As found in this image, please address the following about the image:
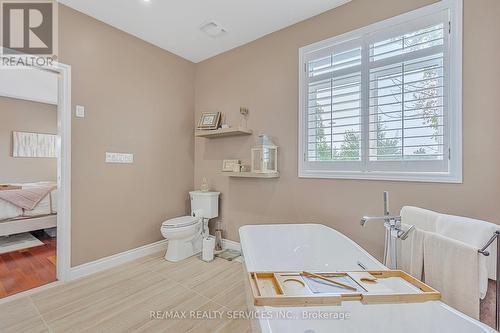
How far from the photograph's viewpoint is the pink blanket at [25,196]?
10.4 feet

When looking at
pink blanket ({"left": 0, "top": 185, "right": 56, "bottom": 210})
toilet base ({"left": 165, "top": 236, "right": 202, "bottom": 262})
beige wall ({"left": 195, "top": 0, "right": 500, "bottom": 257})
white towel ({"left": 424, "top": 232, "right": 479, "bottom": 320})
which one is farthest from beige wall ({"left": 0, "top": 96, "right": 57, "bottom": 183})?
white towel ({"left": 424, "top": 232, "right": 479, "bottom": 320})

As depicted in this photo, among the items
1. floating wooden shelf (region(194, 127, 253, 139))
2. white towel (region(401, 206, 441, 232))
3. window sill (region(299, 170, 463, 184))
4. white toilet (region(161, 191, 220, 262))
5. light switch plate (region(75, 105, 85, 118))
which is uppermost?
light switch plate (region(75, 105, 85, 118))

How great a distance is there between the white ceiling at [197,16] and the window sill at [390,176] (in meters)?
1.64

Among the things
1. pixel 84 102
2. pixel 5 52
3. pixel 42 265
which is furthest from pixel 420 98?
pixel 42 265

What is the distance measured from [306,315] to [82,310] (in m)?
1.78

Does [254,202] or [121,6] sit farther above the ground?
[121,6]

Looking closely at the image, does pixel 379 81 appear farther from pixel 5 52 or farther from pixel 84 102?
pixel 5 52

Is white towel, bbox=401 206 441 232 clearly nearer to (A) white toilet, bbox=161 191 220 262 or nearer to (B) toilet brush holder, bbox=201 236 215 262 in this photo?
(B) toilet brush holder, bbox=201 236 215 262

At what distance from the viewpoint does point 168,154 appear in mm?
3238

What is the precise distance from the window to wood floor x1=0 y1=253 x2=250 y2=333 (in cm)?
144

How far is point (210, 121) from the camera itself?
3.14 metres

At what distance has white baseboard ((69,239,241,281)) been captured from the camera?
237cm

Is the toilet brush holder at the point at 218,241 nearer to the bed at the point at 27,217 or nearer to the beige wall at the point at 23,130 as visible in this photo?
the bed at the point at 27,217

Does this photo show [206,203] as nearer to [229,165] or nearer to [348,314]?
[229,165]
